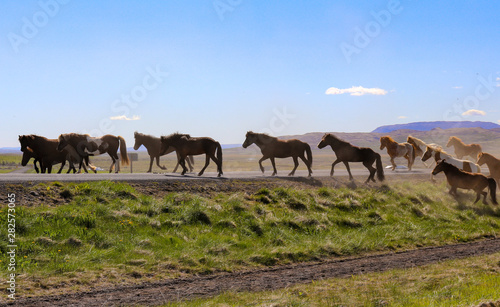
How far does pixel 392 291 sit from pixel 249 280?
128 inches

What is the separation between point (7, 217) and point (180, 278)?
5.22 meters

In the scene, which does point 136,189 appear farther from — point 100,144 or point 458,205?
point 458,205

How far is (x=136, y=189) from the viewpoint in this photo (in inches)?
675

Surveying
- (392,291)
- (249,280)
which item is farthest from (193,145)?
(392,291)

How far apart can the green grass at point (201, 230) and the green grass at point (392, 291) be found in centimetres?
240

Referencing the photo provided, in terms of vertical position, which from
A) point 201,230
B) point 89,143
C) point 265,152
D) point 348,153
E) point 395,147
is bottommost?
point 201,230

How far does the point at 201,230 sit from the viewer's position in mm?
14594

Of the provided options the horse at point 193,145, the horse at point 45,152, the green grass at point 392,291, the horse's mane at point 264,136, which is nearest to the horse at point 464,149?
the horse's mane at point 264,136

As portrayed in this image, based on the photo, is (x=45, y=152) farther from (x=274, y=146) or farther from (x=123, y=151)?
(x=274, y=146)

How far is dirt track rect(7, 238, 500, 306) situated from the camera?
9.36 metres

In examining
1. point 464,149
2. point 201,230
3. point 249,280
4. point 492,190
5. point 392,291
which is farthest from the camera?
point 464,149

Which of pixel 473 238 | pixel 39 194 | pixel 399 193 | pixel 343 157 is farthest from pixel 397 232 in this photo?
pixel 39 194

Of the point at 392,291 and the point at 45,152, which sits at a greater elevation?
the point at 45,152

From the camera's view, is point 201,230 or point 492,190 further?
point 492,190
